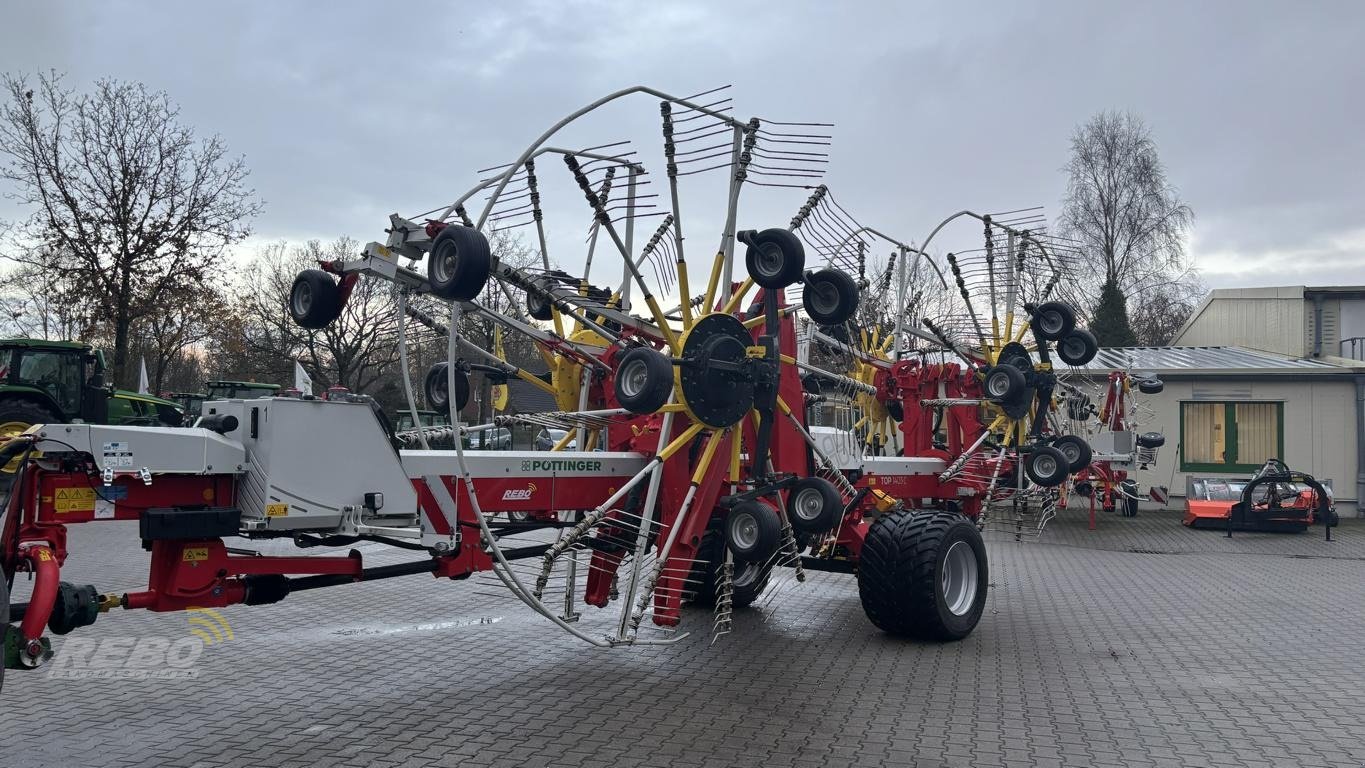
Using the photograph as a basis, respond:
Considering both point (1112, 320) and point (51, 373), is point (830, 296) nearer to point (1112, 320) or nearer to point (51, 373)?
point (51, 373)

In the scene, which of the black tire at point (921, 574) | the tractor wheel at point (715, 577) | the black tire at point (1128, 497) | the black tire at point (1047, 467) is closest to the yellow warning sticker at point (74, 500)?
the tractor wheel at point (715, 577)

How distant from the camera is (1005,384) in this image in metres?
12.1

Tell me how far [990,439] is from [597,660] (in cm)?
770

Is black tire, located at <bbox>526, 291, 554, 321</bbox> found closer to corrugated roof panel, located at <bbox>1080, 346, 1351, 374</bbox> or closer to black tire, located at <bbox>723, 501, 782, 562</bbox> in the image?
black tire, located at <bbox>723, 501, 782, 562</bbox>

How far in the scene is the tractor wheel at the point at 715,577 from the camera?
31.9ft

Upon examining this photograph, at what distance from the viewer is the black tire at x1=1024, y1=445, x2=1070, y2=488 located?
39.5 feet

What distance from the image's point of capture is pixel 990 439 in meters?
14.0

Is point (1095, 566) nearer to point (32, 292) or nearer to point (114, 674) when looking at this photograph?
point (114, 674)

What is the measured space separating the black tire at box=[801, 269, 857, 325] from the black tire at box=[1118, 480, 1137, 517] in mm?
15548

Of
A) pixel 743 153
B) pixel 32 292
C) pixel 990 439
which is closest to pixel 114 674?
pixel 743 153

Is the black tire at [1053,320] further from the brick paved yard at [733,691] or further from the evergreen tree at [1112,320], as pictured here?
the evergreen tree at [1112,320]

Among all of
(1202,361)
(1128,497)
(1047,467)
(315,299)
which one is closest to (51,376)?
(315,299)

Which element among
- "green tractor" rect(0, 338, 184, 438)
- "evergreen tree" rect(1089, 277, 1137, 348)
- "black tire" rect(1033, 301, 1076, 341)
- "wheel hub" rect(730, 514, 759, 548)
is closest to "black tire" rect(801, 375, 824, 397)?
"wheel hub" rect(730, 514, 759, 548)

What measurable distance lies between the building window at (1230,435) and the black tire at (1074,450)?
41.1ft
